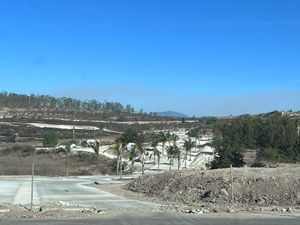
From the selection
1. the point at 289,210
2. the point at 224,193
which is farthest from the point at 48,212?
the point at 289,210

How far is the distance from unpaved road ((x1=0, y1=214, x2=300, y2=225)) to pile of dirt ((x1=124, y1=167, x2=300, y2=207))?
6512mm

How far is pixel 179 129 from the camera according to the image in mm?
179250

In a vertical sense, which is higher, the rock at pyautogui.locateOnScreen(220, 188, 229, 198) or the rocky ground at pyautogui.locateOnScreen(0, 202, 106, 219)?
the rock at pyautogui.locateOnScreen(220, 188, 229, 198)

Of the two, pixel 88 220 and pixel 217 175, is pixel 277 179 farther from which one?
pixel 88 220

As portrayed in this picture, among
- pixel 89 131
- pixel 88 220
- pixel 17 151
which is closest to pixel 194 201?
pixel 88 220

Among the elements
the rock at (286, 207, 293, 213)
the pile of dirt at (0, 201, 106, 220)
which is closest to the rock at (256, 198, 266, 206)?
the rock at (286, 207, 293, 213)

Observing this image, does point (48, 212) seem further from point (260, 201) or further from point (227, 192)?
point (260, 201)

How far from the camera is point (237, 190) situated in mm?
31172

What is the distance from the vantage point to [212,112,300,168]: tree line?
2280 inches

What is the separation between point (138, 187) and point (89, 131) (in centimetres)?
11612

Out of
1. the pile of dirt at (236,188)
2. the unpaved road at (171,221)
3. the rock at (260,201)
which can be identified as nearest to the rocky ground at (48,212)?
the unpaved road at (171,221)

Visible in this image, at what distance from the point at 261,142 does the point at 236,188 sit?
63.2 m

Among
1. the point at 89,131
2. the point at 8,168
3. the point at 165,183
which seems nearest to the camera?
the point at 165,183

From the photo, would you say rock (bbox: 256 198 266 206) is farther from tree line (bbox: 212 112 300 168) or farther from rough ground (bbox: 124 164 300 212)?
tree line (bbox: 212 112 300 168)
